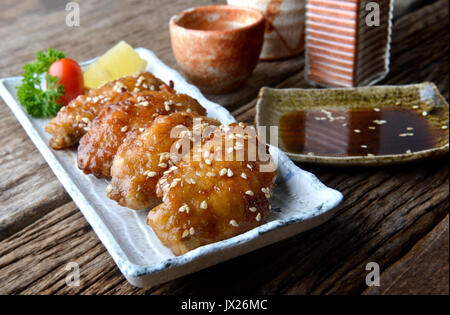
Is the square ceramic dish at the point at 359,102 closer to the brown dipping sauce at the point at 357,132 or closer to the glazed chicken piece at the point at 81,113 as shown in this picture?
the brown dipping sauce at the point at 357,132

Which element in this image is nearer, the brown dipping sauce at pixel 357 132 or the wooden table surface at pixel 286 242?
the wooden table surface at pixel 286 242

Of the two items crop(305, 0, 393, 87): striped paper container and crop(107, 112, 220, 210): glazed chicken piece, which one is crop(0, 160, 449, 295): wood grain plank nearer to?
crop(107, 112, 220, 210): glazed chicken piece

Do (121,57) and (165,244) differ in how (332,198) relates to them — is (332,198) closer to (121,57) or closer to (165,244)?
(165,244)

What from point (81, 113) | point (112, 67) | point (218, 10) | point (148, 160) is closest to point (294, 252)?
point (148, 160)

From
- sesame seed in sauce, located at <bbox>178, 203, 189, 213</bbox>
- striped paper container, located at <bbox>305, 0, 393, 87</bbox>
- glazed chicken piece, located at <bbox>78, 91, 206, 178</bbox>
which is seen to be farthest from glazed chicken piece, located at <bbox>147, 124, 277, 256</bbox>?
striped paper container, located at <bbox>305, 0, 393, 87</bbox>

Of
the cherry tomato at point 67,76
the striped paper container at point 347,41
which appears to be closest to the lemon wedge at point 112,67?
the cherry tomato at point 67,76

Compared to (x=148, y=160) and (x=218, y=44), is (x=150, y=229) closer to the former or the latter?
(x=148, y=160)
